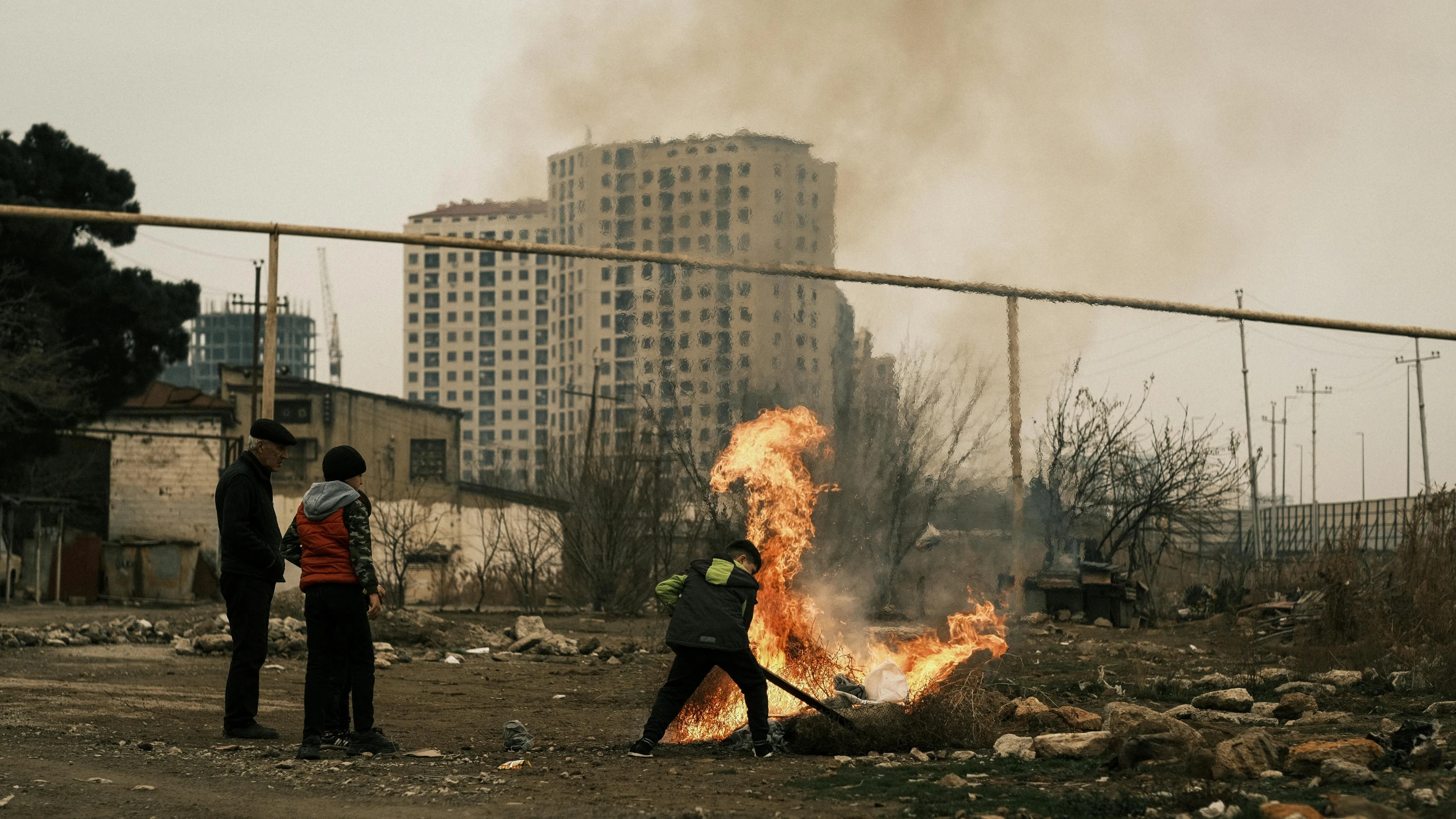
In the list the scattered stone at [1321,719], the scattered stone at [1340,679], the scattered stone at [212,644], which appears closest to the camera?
the scattered stone at [1321,719]

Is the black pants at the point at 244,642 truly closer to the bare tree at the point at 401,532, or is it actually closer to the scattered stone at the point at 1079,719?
the scattered stone at the point at 1079,719

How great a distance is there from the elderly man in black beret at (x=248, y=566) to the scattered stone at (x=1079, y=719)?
5.70m

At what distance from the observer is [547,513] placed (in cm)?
4044

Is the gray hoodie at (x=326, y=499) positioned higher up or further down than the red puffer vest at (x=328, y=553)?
higher up

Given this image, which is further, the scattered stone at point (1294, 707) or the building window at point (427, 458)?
the building window at point (427, 458)

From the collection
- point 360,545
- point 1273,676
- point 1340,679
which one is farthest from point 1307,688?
point 360,545

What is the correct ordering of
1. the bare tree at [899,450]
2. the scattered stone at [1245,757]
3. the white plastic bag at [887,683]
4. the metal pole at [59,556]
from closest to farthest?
the scattered stone at [1245,757]
the white plastic bag at [887,683]
the bare tree at [899,450]
the metal pole at [59,556]

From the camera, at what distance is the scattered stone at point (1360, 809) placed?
5.48 meters

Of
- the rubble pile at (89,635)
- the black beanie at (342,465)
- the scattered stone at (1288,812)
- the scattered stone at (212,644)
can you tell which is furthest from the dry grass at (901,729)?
the rubble pile at (89,635)

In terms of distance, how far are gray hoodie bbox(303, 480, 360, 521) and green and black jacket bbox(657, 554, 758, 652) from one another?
2.19m

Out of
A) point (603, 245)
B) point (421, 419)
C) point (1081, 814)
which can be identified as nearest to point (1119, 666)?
point (603, 245)

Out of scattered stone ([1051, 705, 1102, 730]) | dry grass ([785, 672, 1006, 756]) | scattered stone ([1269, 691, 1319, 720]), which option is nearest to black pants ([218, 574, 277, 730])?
dry grass ([785, 672, 1006, 756])

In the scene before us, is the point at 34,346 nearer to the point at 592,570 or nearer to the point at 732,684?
the point at 592,570

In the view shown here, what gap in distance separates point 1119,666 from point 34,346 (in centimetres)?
3227
